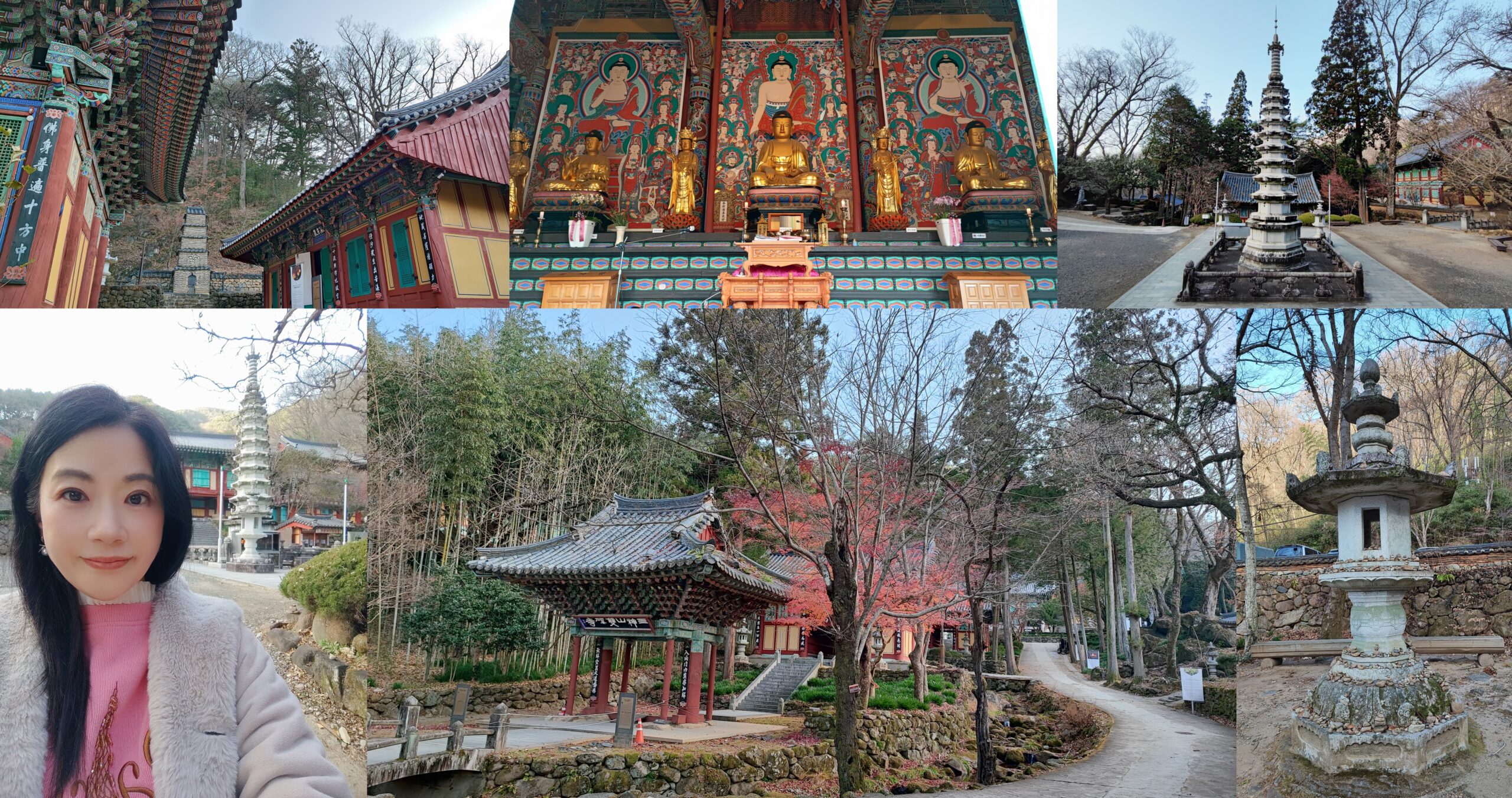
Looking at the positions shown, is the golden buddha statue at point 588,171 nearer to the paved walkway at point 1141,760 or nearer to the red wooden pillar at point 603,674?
the red wooden pillar at point 603,674

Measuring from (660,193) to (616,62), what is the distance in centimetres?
185

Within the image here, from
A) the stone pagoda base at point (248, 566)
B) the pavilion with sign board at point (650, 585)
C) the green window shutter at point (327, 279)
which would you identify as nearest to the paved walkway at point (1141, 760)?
the pavilion with sign board at point (650, 585)

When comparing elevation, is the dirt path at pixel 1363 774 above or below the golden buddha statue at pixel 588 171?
below

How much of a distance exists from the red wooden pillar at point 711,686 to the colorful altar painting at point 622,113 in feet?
16.8

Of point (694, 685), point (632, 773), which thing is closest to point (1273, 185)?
point (694, 685)

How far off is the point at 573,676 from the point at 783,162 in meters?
6.26

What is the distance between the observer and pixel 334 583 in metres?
6.64

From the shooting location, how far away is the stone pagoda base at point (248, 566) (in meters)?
5.59

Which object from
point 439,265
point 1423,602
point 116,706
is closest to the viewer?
point 116,706

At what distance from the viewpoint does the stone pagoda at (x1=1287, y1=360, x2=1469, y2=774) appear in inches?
251

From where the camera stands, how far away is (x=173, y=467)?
369 centimetres

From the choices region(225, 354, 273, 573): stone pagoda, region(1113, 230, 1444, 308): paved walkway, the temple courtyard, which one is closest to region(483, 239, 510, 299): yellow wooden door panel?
region(225, 354, 273, 573): stone pagoda

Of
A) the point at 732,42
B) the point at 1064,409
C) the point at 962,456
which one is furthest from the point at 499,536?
the point at 732,42

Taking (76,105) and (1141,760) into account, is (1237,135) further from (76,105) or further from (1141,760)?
(76,105)
